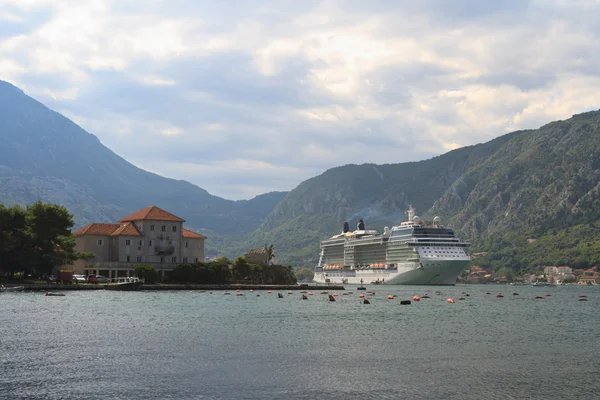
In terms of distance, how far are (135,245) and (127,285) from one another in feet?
70.9

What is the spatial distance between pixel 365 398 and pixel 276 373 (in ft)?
22.4

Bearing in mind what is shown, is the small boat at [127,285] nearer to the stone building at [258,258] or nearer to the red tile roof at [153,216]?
the red tile roof at [153,216]

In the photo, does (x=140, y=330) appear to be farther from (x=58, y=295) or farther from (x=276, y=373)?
(x=58, y=295)

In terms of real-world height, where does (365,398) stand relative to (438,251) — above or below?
below

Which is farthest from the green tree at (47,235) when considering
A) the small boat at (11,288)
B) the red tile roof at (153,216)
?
the red tile roof at (153,216)

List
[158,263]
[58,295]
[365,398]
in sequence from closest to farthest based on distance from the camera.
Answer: [365,398], [58,295], [158,263]

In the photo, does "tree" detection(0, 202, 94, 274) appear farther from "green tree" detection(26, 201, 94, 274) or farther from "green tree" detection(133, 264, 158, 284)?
"green tree" detection(133, 264, 158, 284)

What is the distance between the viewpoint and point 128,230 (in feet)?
449

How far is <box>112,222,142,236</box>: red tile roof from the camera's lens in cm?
13551

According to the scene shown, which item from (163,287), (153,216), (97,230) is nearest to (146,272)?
(163,287)

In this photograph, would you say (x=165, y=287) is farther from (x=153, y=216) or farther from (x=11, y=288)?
(x=11, y=288)

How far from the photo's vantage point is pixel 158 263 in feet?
447

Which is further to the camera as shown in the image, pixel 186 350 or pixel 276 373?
pixel 186 350

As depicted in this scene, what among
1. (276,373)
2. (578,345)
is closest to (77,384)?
(276,373)
